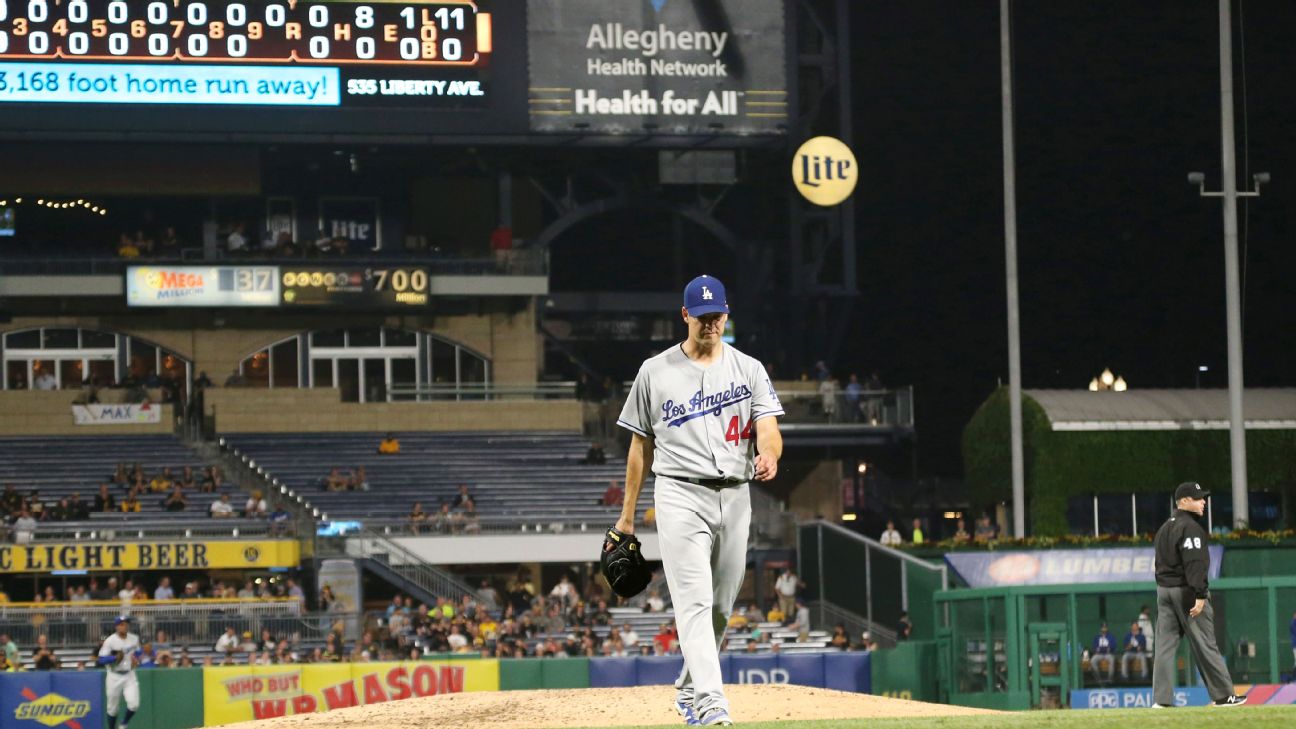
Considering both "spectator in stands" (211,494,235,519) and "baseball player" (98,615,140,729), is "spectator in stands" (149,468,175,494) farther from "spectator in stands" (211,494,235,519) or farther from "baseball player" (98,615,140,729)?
"baseball player" (98,615,140,729)

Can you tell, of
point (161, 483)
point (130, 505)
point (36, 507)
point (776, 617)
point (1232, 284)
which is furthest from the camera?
point (161, 483)

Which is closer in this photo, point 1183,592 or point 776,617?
point 1183,592

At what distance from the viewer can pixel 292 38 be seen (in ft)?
134

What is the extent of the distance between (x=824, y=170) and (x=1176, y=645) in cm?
3061

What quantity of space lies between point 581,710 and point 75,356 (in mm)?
33021

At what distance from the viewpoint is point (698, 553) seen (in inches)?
395

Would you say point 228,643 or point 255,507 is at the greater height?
point 255,507

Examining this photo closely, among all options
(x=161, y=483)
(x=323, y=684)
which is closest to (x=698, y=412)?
(x=323, y=684)

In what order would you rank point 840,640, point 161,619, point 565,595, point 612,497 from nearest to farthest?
point 840,640 → point 161,619 → point 565,595 → point 612,497

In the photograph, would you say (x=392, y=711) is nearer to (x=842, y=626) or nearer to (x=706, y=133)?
(x=842, y=626)

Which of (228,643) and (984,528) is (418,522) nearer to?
(228,643)

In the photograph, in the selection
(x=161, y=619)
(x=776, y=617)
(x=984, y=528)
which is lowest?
(x=776, y=617)

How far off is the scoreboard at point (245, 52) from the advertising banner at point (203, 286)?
3938 mm

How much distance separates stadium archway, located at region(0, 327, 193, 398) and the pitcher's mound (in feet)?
101
